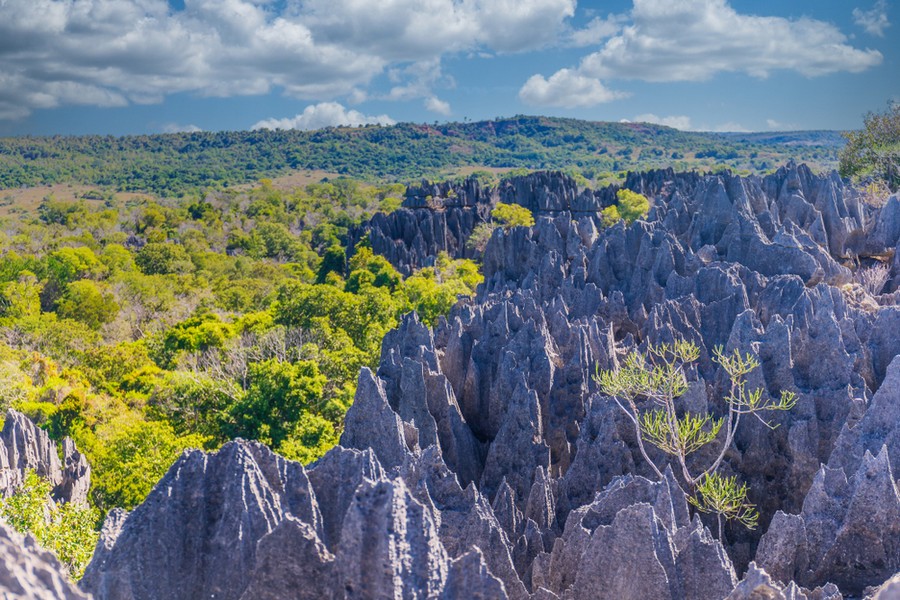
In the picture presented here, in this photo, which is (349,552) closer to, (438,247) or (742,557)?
(742,557)

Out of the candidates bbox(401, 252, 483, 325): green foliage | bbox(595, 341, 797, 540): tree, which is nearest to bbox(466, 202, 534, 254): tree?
bbox(401, 252, 483, 325): green foliage

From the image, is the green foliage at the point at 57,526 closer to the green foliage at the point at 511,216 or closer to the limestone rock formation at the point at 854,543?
the limestone rock formation at the point at 854,543

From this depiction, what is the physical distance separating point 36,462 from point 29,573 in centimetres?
1747

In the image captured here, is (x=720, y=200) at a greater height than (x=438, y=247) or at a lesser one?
greater

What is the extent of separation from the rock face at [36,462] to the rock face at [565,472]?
9.48 m

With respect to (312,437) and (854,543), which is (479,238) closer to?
(312,437)

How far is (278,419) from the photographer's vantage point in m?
24.7

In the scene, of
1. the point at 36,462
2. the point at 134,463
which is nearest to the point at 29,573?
the point at 134,463

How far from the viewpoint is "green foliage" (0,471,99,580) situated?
13.7m

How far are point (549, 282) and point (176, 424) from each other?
62.7ft

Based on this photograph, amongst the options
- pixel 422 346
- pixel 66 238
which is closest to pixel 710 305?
pixel 422 346

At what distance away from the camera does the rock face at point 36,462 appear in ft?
66.5

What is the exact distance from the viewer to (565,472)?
19.7 meters

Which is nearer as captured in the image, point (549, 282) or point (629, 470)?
point (629, 470)
